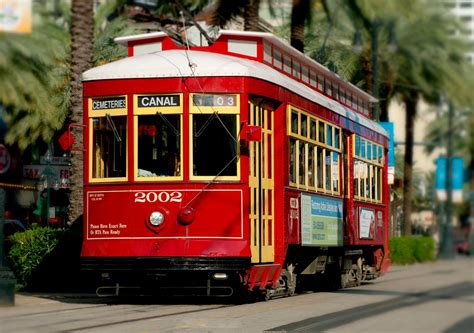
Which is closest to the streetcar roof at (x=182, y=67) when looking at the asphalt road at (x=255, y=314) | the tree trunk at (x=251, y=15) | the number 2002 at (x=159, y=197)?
the number 2002 at (x=159, y=197)

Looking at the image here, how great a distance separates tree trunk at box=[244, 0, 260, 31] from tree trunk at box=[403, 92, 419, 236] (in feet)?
61.8

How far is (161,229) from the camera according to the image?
1644cm

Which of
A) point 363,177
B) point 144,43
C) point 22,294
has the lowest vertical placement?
point 22,294

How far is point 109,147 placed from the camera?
669 inches

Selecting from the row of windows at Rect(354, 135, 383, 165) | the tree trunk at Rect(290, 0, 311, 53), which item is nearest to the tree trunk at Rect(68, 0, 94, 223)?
the row of windows at Rect(354, 135, 383, 165)

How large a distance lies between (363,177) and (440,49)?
20042 mm

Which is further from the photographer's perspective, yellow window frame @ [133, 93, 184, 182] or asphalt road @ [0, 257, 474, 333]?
yellow window frame @ [133, 93, 184, 182]

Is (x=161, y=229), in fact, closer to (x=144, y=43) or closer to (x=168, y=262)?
(x=168, y=262)

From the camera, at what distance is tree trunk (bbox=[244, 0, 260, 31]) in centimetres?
2806

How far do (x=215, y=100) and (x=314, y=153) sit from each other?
344 cm

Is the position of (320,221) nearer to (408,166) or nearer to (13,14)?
(13,14)

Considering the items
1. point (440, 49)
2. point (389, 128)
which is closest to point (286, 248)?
point (389, 128)

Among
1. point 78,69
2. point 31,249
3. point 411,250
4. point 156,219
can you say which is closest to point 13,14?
point 78,69

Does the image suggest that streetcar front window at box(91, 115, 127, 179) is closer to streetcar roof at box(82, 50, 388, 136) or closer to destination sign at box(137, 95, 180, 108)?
destination sign at box(137, 95, 180, 108)
